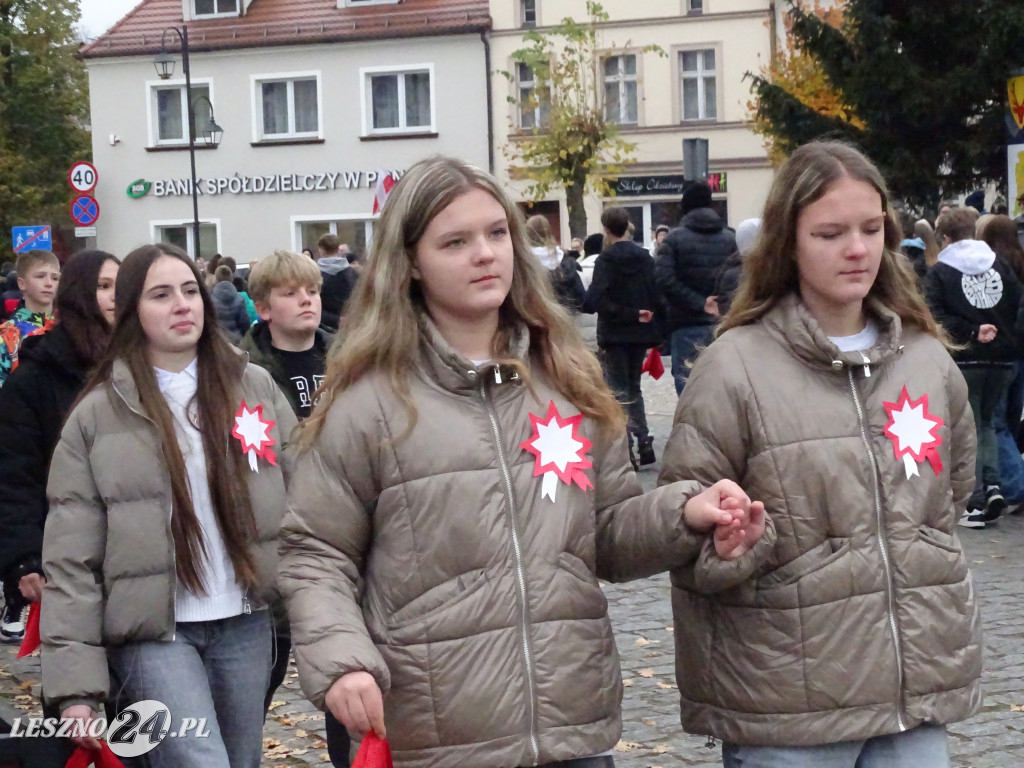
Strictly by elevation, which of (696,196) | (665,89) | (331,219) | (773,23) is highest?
(773,23)

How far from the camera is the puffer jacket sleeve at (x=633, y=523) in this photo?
2951 mm

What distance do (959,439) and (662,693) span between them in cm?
336

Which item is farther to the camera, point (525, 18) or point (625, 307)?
point (525, 18)

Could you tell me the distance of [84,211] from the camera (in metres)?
22.1

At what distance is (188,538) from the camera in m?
3.94

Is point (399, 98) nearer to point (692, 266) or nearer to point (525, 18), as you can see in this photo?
point (525, 18)

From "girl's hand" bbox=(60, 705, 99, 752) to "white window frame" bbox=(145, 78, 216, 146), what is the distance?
1477 inches

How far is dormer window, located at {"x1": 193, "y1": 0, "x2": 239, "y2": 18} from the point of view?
4066 centimetres

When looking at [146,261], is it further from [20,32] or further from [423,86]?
[20,32]

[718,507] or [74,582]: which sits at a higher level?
[718,507]

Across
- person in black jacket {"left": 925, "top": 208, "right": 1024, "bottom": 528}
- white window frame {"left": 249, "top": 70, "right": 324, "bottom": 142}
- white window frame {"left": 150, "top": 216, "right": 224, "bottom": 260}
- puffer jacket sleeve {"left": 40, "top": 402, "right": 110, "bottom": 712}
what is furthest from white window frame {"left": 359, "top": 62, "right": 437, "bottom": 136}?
puffer jacket sleeve {"left": 40, "top": 402, "right": 110, "bottom": 712}

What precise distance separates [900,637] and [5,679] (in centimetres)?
524

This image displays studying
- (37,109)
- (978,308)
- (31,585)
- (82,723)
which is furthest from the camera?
(37,109)

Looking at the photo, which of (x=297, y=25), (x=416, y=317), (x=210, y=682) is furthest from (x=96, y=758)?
(x=297, y=25)
